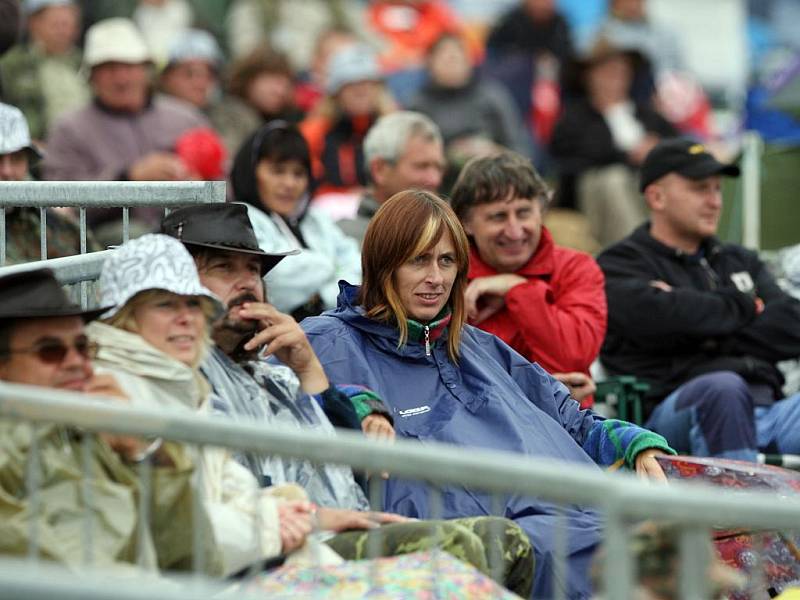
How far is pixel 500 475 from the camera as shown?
3.22m

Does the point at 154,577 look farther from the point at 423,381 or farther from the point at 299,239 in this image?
the point at 299,239

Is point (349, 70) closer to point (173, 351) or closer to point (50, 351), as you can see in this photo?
point (173, 351)

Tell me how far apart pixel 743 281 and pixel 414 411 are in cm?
280

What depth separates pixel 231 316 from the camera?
4871 millimetres

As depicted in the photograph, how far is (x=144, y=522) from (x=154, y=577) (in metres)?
0.16

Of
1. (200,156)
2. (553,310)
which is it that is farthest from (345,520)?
(200,156)

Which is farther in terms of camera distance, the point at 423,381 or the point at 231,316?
the point at 423,381

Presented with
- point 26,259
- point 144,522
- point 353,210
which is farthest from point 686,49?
point 144,522

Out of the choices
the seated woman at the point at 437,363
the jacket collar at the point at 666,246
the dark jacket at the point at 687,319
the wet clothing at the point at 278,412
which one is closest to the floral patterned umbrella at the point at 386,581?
the wet clothing at the point at 278,412

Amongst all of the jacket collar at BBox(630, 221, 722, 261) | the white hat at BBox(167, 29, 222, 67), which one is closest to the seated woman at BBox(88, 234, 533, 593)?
the jacket collar at BBox(630, 221, 722, 261)

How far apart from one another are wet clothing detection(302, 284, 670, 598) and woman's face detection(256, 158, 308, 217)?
6.35 feet

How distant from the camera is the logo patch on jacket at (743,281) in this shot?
764 centimetres

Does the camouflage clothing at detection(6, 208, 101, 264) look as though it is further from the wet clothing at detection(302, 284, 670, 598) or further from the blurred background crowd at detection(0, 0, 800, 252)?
the wet clothing at detection(302, 284, 670, 598)

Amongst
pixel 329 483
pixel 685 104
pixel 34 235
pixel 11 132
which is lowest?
pixel 329 483
